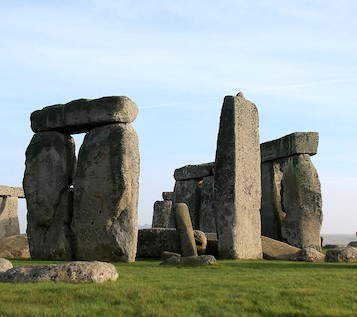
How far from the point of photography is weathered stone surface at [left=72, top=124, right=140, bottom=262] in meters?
12.5

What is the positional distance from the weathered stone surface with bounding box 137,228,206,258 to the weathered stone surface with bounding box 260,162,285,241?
5.01 m

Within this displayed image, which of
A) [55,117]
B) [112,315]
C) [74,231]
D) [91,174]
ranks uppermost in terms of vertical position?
[55,117]

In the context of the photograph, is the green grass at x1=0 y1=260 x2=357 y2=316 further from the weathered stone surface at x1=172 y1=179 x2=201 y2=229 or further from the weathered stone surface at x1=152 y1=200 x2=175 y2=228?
the weathered stone surface at x1=152 y1=200 x2=175 y2=228

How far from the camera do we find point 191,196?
914 inches

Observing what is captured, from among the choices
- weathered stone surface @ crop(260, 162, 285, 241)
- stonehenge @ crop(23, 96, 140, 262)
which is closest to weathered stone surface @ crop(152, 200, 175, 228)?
weathered stone surface @ crop(260, 162, 285, 241)

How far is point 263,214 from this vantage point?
1948 centimetres

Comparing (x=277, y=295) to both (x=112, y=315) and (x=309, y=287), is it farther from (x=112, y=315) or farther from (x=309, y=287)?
(x=112, y=315)

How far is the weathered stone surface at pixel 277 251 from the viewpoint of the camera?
14188 mm

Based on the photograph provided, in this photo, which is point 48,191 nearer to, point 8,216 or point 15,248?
point 15,248

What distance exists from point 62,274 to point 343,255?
24.7ft

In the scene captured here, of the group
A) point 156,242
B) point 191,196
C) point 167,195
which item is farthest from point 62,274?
point 167,195

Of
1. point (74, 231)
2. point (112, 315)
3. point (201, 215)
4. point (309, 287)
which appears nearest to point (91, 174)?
point (74, 231)

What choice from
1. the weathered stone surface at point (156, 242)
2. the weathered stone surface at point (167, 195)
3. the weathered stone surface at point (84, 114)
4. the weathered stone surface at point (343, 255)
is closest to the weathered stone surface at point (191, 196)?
the weathered stone surface at point (167, 195)

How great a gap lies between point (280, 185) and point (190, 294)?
1413 cm
